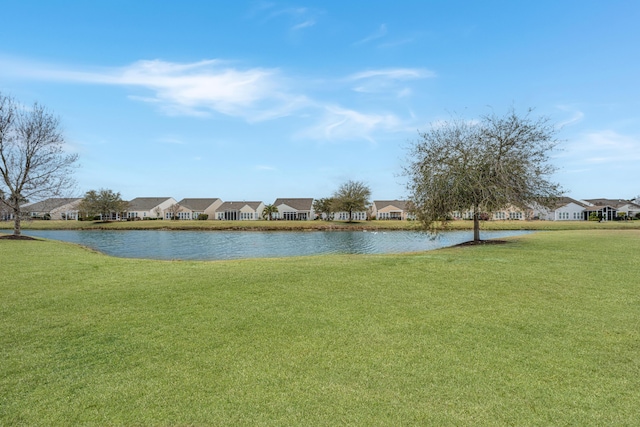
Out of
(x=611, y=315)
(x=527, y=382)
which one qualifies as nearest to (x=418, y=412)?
(x=527, y=382)

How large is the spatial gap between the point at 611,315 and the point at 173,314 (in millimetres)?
8993

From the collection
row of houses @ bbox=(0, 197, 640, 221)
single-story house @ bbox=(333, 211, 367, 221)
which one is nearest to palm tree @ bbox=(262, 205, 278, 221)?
row of houses @ bbox=(0, 197, 640, 221)

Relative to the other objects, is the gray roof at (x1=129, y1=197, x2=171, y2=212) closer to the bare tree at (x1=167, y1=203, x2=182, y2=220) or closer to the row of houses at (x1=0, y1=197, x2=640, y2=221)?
the row of houses at (x1=0, y1=197, x2=640, y2=221)

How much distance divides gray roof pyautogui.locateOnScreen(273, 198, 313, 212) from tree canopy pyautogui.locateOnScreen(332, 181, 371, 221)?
58.9 feet

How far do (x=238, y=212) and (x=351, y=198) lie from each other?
36.0 meters

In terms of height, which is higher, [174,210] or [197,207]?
[197,207]

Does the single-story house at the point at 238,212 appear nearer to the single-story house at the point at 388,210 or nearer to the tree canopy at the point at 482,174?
the single-story house at the point at 388,210

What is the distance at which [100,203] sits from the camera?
80.5 meters

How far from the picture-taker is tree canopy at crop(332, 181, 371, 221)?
7981cm

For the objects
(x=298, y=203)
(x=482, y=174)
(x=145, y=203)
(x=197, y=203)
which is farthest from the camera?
(x=197, y=203)

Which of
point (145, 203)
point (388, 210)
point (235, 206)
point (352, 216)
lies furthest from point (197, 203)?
point (388, 210)

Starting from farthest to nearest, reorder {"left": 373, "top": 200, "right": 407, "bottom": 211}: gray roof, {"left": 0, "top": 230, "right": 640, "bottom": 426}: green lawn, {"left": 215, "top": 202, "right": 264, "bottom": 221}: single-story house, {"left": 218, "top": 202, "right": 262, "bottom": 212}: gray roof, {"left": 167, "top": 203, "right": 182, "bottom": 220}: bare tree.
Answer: {"left": 218, "top": 202, "right": 262, "bottom": 212}: gray roof → {"left": 215, "top": 202, "right": 264, "bottom": 221}: single-story house → {"left": 373, "top": 200, "right": 407, "bottom": 211}: gray roof → {"left": 167, "top": 203, "right": 182, "bottom": 220}: bare tree → {"left": 0, "top": 230, "right": 640, "bottom": 426}: green lawn

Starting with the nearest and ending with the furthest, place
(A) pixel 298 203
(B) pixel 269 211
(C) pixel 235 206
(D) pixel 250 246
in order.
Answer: (D) pixel 250 246 → (B) pixel 269 211 → (C) pixel 235 206 → (A) pixel 298 203

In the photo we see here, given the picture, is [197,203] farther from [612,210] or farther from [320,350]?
[320,350]
